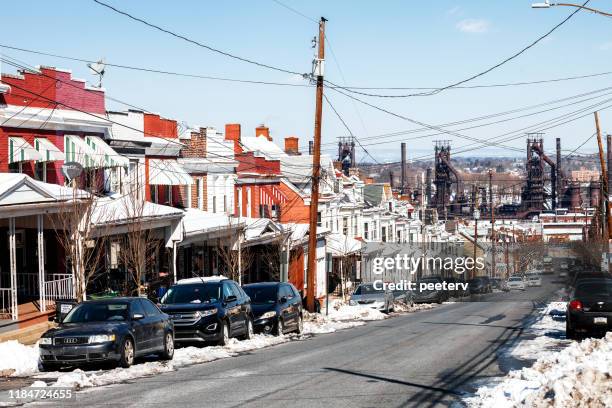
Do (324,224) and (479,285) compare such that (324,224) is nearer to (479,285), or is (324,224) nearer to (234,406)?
(479,285)

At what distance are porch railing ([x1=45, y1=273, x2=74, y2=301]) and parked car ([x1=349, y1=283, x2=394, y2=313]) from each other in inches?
753

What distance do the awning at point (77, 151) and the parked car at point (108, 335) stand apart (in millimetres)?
12857

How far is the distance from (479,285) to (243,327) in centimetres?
5954

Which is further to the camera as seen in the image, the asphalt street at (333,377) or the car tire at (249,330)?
the car tire at (249,330)

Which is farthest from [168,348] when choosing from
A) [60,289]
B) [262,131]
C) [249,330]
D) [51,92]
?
[262,131]

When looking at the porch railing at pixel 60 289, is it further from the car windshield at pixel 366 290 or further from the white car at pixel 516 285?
the white car at pixel 516 285

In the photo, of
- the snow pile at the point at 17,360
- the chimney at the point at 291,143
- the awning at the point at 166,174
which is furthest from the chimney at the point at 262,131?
the snow pile at the point at 17,360

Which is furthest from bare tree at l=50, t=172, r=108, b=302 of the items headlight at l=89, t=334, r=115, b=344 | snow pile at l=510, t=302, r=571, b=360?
snow pile at l=510, t=302, r=571, b=360

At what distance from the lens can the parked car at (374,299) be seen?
151 ft

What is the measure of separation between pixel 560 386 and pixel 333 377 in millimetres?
6187

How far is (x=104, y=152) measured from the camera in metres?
33.9

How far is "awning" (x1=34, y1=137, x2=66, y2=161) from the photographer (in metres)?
31.2

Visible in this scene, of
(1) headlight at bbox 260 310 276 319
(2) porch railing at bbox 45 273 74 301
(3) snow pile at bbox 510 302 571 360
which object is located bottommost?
(3) snow pile at bbox 510 302 571 360

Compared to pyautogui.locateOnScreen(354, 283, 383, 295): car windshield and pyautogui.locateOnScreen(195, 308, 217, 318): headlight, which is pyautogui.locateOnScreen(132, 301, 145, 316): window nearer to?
pyautogui.locateOnScreen(195, 308, 217, 318): headlight
